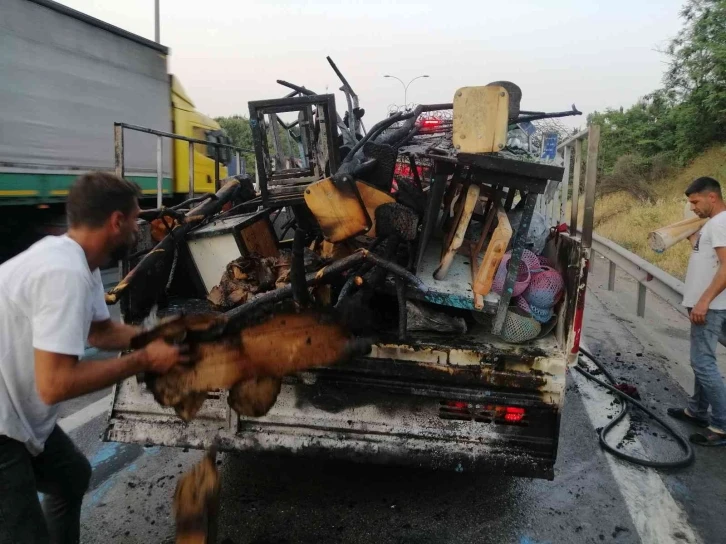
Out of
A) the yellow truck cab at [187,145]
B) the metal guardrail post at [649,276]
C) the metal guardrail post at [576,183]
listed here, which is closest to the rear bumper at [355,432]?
the metal guardrail post at [576,183]

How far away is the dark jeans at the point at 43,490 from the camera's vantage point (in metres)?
1.94

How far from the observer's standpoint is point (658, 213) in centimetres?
1433

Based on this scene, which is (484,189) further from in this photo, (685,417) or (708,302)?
(685,417)

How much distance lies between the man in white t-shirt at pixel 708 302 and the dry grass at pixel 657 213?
17.3 ft

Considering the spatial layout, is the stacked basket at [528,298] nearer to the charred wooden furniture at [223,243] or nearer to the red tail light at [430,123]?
the charred wooden furniture at [223,243]

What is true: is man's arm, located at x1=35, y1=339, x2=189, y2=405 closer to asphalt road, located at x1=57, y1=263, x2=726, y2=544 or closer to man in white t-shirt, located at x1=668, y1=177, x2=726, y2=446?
asphalt road, located at x1=57, y1=263, x2=726, y2=544

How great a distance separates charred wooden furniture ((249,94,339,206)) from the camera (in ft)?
12.1

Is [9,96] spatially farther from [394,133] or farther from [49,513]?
[49,513]

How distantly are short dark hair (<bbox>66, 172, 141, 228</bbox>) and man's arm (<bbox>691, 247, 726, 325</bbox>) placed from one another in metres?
4.08

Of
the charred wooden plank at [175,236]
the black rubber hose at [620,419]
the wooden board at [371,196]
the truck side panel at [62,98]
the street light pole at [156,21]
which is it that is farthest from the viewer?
the street light pole at [156,21]

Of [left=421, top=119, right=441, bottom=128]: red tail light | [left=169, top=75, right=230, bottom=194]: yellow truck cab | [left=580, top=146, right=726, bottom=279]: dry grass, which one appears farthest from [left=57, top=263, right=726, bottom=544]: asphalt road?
[left=169, top=75, right=230, bottom=194]: yellow truck cab

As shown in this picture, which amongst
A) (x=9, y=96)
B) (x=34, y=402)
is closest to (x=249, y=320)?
(x=34, y=402)

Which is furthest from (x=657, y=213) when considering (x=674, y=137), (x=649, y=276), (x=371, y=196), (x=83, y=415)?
A: (x=83, y=415)

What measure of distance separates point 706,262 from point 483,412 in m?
2.66
